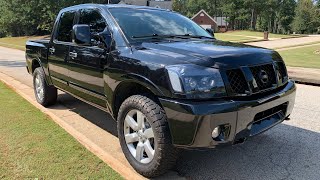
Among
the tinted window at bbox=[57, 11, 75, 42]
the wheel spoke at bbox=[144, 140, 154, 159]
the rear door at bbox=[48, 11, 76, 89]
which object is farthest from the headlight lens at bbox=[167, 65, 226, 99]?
the tinted window at bbox=[57, 11, 75, 42]

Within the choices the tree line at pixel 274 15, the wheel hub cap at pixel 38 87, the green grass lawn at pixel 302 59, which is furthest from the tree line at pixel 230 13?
the wheel hub cap at pixel 38 87

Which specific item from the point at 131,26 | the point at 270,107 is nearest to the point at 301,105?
the point at 270,107

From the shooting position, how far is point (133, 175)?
3.60 m

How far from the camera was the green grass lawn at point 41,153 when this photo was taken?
3.56 meters

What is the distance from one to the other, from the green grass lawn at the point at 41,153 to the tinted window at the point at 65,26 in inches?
53.1

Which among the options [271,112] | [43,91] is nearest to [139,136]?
[271,112]

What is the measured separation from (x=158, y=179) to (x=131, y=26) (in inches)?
75.4

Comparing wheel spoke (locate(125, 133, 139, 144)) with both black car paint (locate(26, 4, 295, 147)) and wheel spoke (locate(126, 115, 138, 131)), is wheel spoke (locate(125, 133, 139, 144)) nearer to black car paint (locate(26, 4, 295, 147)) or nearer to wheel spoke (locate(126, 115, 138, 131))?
wheel spoke (locate(126, 115, 138, 131))

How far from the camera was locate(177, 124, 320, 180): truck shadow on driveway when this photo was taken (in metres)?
3.65

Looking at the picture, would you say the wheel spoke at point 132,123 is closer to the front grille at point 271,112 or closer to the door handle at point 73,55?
the front grille at point 271,112

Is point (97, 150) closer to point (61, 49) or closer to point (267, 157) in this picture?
point (61, 49)

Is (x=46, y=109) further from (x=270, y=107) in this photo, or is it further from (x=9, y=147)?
(x=270, y=107)

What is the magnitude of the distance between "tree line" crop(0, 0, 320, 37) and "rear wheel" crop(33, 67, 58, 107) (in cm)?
4136

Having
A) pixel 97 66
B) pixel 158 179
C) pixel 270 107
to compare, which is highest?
pixel 97 66
